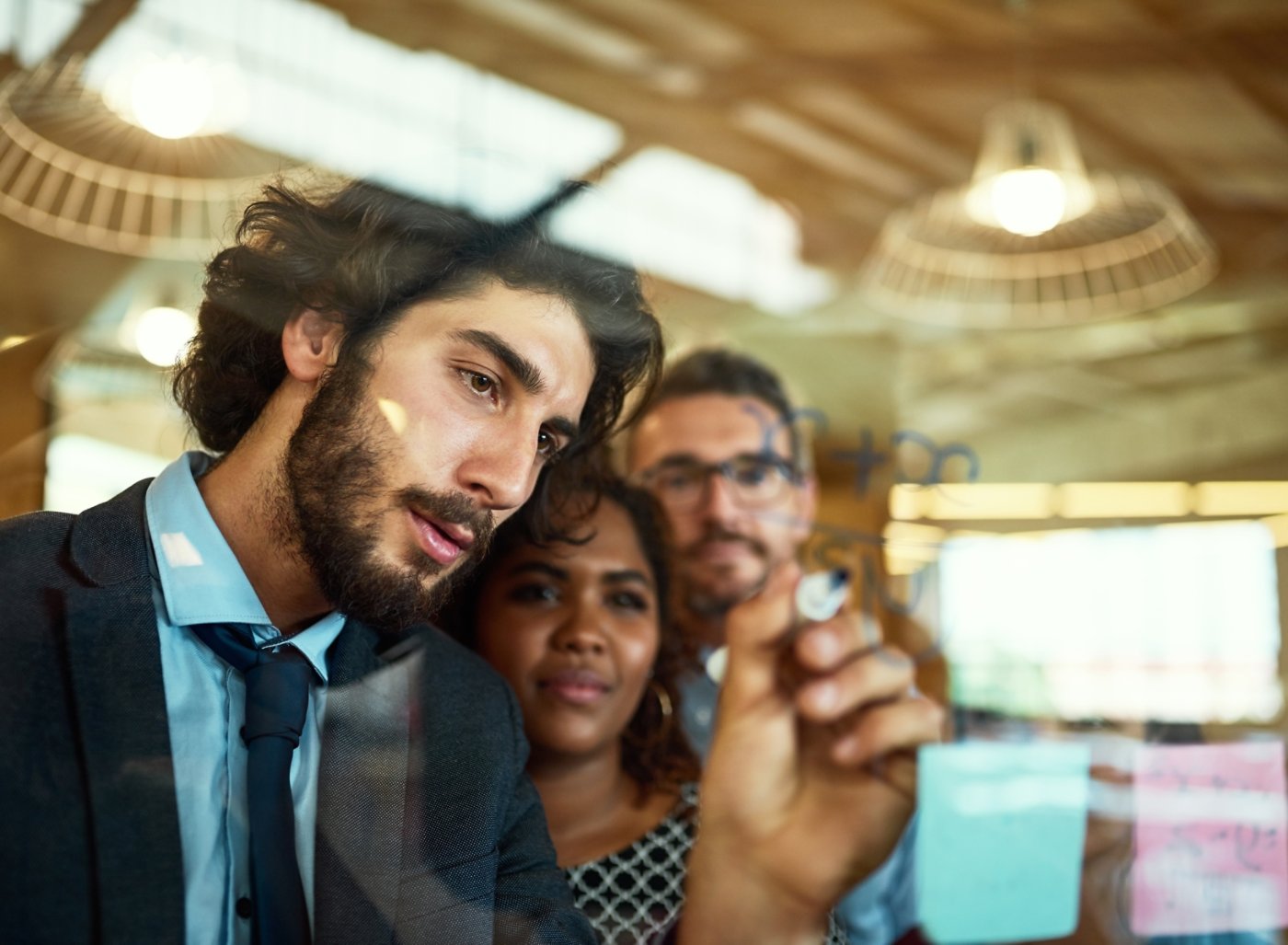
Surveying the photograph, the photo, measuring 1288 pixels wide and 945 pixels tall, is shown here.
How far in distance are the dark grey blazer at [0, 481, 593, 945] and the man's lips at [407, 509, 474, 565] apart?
0.29ft

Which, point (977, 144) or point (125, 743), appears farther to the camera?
point (977, 144)

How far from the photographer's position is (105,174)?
2.51ft

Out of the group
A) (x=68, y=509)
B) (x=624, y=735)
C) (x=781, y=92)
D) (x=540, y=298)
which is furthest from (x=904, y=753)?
(x=781, y=92)

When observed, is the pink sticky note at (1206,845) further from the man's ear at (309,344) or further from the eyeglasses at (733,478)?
the man's ear at (309,344)

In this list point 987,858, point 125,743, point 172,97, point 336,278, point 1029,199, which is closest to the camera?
point 125,743

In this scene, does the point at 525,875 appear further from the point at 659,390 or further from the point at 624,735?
the point at 659,390

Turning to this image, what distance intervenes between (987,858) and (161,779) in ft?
2.15

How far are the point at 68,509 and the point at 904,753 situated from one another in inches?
24.6

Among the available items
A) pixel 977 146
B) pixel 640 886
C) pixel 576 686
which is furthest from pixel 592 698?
pixel 977 146

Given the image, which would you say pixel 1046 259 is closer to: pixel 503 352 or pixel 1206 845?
pixel 1206 845

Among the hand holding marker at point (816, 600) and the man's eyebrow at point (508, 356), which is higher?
the man's eyebrow at point (508, 356)

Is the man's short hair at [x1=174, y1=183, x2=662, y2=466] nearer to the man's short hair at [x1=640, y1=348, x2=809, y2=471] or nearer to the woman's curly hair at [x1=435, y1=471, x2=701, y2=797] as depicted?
the woman's curly hair at [x1=435, y1=471, x2=701, y2=797]

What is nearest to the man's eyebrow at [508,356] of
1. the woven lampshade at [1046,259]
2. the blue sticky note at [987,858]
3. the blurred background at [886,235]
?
the blurred background at [886,235]

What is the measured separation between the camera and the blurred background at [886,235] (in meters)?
0.74
